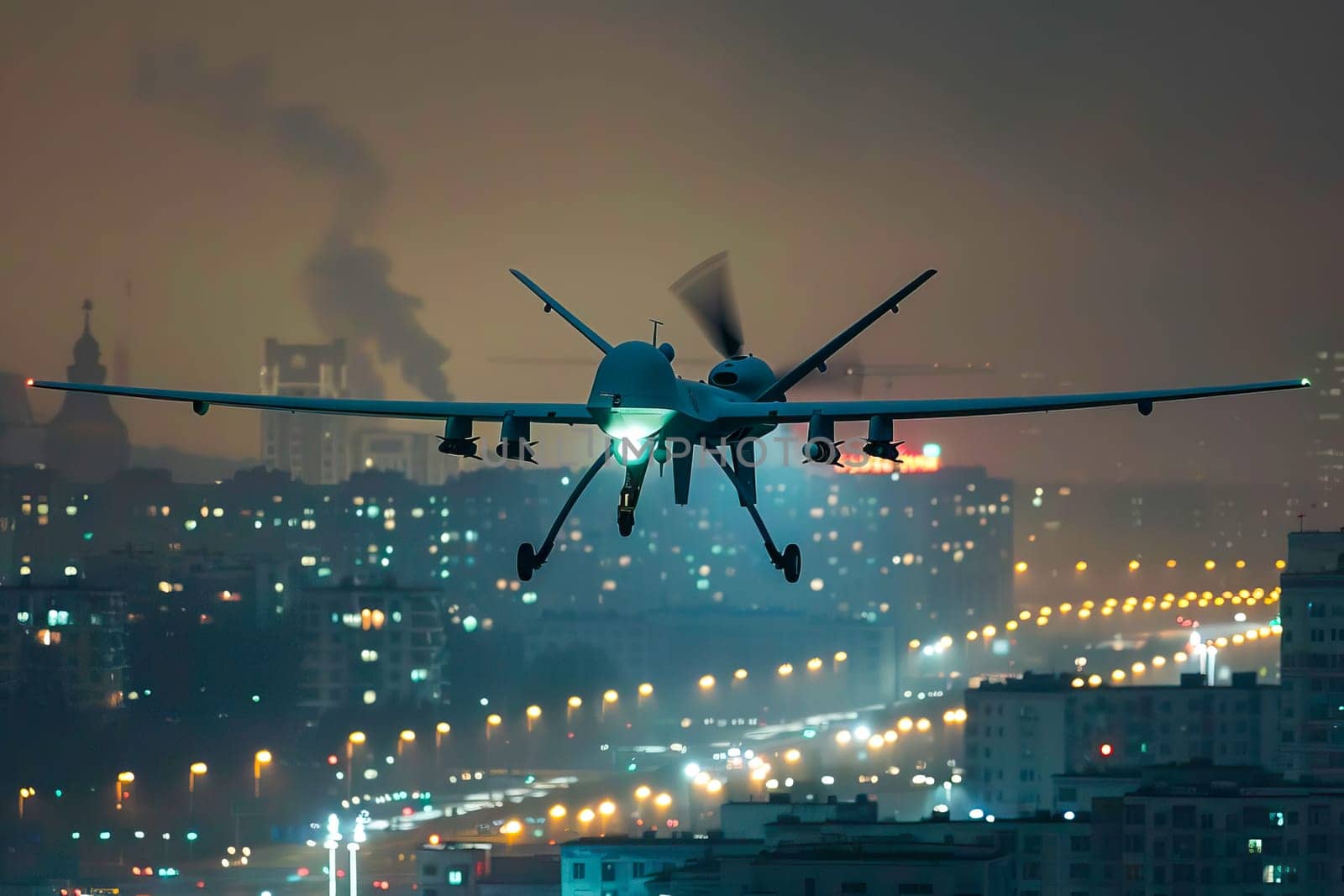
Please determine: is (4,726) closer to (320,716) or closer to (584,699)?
(320,716)

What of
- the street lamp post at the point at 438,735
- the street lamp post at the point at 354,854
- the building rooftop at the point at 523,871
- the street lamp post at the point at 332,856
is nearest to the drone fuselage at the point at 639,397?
the building rooftop at the point at 523,871

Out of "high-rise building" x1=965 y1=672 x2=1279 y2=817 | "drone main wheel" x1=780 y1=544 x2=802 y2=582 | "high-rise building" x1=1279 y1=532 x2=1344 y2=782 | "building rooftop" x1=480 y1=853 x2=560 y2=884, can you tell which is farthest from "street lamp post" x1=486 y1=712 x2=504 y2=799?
"drone main wheel" x1=780 y1=544 x2=802 y2=582

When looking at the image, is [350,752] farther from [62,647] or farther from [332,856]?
[332,856]

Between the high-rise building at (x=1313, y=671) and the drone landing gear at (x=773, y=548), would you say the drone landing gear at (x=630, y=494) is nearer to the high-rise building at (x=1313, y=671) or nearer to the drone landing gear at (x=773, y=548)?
the drone landing gear at (x=773, y=548)

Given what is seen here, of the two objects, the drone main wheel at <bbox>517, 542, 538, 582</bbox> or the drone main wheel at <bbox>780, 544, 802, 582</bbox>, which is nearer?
the drone main wheel at <bbox>517, 542, 538, 582</bbox>

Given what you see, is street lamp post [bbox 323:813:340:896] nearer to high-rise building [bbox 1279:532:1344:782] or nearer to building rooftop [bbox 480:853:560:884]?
building rooftop [bbox 480:853:560:884]

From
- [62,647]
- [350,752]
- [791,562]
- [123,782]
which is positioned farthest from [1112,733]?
[791,562]

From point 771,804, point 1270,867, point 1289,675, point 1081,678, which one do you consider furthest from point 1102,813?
point 1081,678
